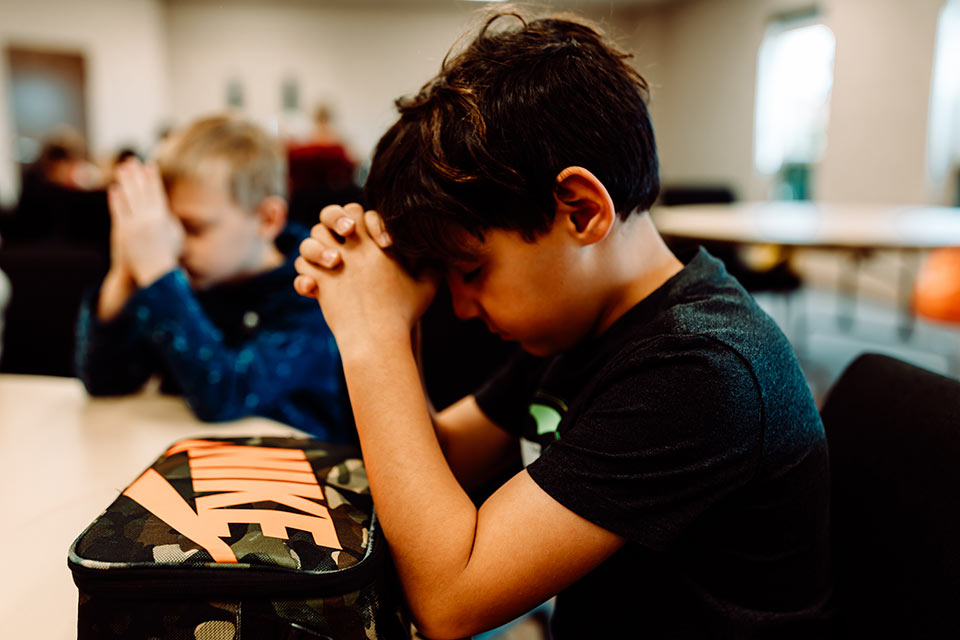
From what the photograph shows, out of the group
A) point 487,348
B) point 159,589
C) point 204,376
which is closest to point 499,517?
point 159,589

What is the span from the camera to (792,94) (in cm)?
679

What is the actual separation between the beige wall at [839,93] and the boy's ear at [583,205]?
3.24 metres

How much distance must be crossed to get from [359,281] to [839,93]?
632 cm

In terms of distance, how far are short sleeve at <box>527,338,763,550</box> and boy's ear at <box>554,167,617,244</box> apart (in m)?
0.14

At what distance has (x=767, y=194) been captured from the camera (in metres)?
7.12

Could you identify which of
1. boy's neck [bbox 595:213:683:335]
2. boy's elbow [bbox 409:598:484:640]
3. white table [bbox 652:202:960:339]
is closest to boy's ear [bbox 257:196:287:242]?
boy's neck [bbox 595:213:683:335]

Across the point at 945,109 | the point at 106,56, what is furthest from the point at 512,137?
the point at 106,56

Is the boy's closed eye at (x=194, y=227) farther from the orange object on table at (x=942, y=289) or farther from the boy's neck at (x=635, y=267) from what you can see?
the orange object on table at (x=942, y=289)

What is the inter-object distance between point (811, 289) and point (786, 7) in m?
2.65

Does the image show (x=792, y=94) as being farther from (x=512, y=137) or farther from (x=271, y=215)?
(x=512, y=137)

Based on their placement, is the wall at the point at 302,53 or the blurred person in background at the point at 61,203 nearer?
the blurred person in background at the point at 61,203

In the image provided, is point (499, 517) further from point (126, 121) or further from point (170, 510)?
point (126, 121)

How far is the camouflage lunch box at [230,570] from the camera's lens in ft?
1.64

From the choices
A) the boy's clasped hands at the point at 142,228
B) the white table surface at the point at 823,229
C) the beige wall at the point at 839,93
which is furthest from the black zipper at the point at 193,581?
the beige wall at the point at 839,93
